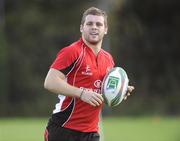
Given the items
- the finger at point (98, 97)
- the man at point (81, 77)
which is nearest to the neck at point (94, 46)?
the man at point (81, 77)

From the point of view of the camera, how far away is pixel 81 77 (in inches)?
262

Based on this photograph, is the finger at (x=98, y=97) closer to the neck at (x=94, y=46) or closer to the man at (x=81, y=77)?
the man at (x=81, y=77)

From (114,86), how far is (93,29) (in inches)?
22.7

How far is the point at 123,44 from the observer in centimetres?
2717

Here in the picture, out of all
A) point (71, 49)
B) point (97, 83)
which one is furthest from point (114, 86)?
point (71, 49)

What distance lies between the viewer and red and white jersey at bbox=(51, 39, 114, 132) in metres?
6.56

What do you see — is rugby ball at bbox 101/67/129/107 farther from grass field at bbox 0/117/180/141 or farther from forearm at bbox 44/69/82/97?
grass field at bbox 0/117/180/141

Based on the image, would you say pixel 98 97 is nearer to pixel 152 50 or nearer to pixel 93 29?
pixel 93 29

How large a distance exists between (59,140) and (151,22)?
2249 cm

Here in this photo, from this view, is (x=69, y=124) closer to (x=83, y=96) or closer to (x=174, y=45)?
(x=83, y=96)

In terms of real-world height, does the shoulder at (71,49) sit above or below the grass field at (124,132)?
above

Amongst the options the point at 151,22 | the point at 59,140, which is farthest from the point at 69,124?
the point at 151,22

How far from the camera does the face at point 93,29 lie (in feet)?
21.9

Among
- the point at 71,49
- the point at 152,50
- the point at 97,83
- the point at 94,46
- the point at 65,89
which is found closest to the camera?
the point at 65,89
